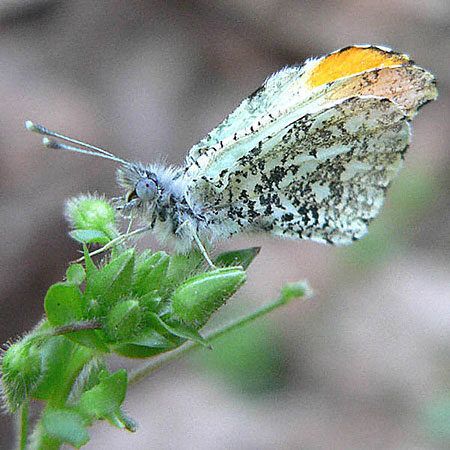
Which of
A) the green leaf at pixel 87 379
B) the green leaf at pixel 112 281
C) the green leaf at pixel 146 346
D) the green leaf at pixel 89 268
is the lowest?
the green leaf at pixel 87 379

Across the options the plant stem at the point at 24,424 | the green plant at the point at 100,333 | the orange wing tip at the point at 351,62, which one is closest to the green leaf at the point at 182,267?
the green plant at the point at 100,333

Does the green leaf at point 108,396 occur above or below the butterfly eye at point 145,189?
below

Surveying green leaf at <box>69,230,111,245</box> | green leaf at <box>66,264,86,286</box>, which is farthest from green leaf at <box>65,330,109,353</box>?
green leaf at <box>69,230,111,245</box>

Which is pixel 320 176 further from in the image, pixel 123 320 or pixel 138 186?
pixel 123 320

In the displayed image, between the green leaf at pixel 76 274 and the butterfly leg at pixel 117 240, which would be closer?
the green leaf at pixel 76 274

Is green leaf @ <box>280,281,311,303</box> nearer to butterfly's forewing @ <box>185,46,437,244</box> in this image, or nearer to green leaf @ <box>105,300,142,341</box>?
butterfly's forewing @ <box>185,46,437,244</box>

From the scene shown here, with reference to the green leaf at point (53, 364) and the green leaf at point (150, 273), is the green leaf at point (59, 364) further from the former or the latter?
the green leaf at point (150, 273)
